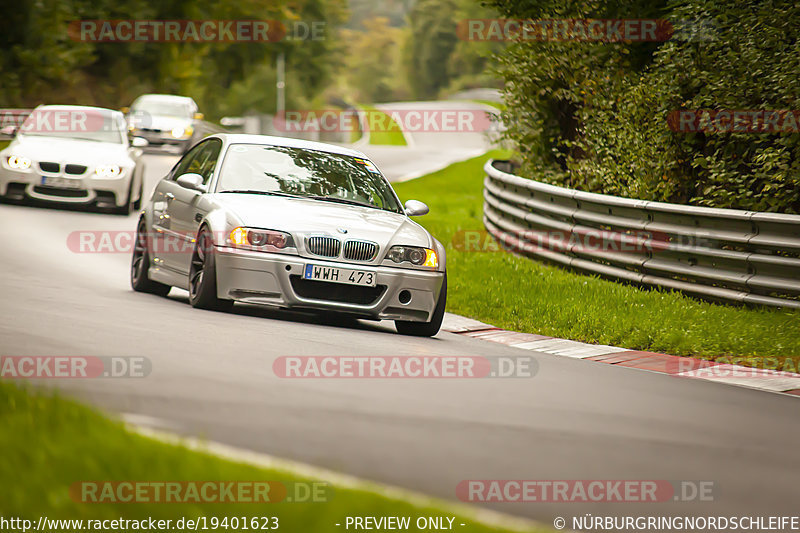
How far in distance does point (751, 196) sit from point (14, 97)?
1288 inches

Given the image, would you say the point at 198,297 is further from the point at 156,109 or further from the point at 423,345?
the point at 156,109

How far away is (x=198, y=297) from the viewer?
33.1ft

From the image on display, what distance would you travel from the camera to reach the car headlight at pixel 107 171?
59.9ft

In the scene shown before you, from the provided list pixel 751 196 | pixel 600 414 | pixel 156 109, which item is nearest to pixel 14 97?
pixel 156 109

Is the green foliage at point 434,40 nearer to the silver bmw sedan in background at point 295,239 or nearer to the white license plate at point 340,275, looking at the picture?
the silver bmw sedan in background at point 295,239

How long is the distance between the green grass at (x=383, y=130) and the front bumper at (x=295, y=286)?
49.7 meters

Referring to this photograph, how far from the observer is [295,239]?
9.75 meters

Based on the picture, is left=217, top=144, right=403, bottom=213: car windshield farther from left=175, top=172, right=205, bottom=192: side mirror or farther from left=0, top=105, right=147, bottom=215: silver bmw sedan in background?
left=0, top=105, right=147, bottom=215: silver bmw sedan in background

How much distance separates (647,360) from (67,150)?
1091 cm
